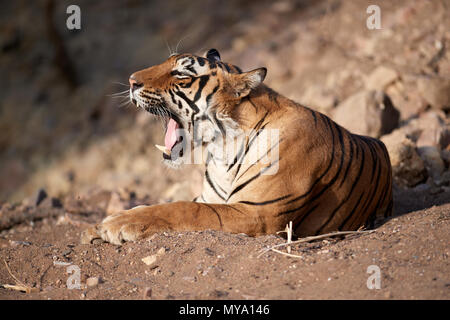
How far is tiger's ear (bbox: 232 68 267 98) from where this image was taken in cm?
400

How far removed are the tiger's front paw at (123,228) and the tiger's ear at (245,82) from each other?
113 cm

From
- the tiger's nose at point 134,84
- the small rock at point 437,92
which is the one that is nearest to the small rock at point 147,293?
the tiger's nose at point 134,84

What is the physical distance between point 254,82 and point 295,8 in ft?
30.4

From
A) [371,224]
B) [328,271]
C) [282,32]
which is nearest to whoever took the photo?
[328,271]

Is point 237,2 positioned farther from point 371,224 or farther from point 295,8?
point 371,224

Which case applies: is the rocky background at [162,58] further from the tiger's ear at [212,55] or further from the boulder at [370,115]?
the tiger's ear at [212,55]

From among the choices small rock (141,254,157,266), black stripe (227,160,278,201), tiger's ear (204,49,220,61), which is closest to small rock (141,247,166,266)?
small rock (141,254,157,266)

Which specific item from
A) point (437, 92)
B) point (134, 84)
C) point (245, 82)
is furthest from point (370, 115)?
point (134, 84)

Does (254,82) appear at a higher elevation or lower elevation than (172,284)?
higher

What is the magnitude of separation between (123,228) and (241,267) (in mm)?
815

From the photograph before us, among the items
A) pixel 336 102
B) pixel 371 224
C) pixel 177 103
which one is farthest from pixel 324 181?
pixel 336 102

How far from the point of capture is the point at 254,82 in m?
4.02

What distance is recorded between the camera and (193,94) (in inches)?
162

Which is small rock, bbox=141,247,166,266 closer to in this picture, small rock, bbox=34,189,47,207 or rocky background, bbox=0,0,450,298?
rocky background, bbox=0,0,450,298
